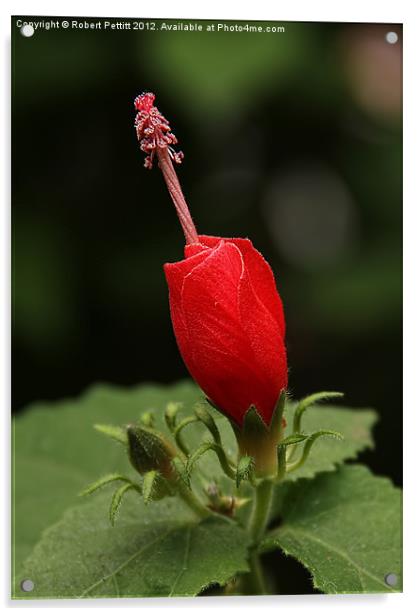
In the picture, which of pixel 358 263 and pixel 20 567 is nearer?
pixel 20 567

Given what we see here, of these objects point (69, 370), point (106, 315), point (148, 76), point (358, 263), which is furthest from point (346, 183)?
point (69, 370)

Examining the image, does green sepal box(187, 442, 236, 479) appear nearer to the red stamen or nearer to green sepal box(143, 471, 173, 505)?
green sepal box(143, 471, 173, 505)

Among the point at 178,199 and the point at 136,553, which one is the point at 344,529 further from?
the point at 178,199

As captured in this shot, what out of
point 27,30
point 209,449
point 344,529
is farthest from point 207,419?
point 27,30

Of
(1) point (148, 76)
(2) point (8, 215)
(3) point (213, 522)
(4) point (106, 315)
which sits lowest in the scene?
(3) point (213, 522)

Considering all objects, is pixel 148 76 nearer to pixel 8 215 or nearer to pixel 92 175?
pixel 92 175

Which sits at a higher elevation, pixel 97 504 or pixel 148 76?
pixel 148 76

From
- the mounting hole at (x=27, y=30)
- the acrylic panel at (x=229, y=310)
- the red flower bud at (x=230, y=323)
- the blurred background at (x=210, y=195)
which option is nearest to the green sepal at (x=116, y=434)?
the acrylic panel at (x=229, y=310)
